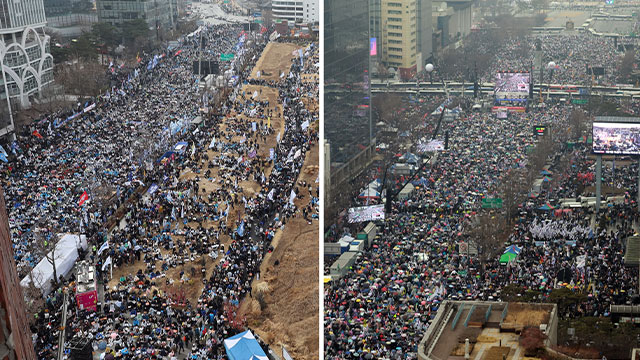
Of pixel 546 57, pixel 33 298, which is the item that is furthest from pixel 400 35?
pixel 33 298

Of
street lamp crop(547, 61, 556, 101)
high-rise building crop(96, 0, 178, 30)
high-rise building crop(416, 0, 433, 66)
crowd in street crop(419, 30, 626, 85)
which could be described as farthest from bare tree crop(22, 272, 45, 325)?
high-rise building crop(96, 0, 178, 30)

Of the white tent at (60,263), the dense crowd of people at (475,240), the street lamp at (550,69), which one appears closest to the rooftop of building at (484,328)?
the dense crowd of people at (475,240)

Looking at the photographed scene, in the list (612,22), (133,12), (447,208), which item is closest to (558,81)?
(612,22)

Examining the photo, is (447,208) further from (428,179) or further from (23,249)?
(23,249)

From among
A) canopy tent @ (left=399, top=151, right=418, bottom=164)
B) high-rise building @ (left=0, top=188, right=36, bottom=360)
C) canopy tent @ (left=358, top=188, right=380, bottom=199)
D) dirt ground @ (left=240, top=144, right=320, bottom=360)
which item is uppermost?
high-rise building @ (left=0, top=188, right=36, bottom=360)

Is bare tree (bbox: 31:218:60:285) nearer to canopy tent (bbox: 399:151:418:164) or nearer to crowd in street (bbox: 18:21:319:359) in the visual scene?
crowd in street (bbox: 18:21:319:359)

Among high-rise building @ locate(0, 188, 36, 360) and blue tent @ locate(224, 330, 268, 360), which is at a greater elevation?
high-rise building @ locate(0, 188, 36, 360)
